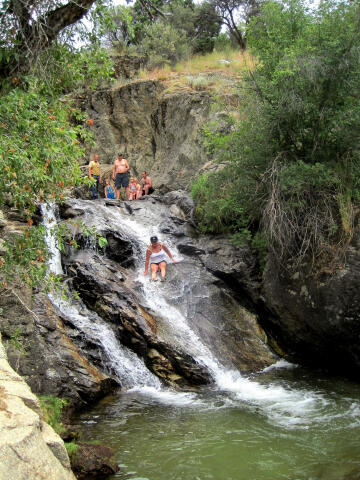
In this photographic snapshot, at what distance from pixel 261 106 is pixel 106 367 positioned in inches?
252

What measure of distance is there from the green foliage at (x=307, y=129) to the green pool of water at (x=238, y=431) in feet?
9.40

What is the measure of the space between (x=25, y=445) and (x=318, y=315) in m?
7.21

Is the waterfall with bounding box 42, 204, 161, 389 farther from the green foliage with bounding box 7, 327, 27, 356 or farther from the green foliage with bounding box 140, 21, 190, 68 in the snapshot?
the green foliage with bounding box 140, 21, 190, 68

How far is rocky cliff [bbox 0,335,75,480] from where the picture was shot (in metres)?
2.71

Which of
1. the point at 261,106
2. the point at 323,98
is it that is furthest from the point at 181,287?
the point at 323,98

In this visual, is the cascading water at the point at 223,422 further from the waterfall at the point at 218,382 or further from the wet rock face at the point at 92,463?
the wet rock face at the point at 92,463

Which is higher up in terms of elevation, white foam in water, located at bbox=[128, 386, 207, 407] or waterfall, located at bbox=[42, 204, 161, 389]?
waterfall, located at bbox=[42, 204, 161, 389]

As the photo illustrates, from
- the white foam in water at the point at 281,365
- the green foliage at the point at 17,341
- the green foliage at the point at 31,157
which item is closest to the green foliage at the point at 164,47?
the white foam in water at the point at 281,365

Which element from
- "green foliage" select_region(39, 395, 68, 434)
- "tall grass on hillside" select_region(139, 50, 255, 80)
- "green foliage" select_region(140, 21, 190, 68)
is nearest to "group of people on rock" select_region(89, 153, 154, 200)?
"tall grass on hillside" select_region(139, 50, 255, 80)

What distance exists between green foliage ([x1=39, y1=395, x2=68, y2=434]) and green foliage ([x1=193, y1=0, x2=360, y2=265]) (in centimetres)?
517

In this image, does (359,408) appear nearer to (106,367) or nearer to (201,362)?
(201,362)

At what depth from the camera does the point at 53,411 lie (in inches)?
229

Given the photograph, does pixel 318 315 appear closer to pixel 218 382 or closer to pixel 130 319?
pixel 218 382

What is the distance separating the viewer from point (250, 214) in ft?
35.6
